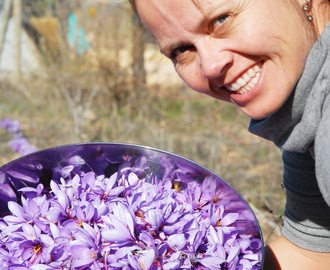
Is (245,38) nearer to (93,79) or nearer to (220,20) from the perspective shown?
(220,20)

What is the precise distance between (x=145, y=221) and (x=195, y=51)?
43cm

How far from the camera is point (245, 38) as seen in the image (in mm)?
1126

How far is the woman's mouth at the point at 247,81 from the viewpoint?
1.18m

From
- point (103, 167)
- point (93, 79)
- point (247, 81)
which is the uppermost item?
point (247, 81)

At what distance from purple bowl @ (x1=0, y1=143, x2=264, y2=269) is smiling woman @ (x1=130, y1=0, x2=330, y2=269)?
0.19 metres

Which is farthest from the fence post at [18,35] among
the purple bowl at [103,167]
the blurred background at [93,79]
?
the purple bowl at [103,167]

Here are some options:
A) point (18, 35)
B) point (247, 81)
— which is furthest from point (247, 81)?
point (18, 35)

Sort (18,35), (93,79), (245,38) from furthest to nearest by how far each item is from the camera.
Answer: (18,35)
(93,79)
(245,38)

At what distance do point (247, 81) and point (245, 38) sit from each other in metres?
→ 0.11

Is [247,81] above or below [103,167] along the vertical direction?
above

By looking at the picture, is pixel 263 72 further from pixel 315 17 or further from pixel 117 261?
pixel 117 261

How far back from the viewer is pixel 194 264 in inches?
37.6

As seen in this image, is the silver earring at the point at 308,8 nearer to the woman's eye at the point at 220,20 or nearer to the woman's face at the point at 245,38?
the woman's face at the point at 245,38

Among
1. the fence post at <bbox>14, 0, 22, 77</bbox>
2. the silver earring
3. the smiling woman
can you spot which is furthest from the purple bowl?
the fence post at <bbox>14, 0, 22, 77</bbox>
